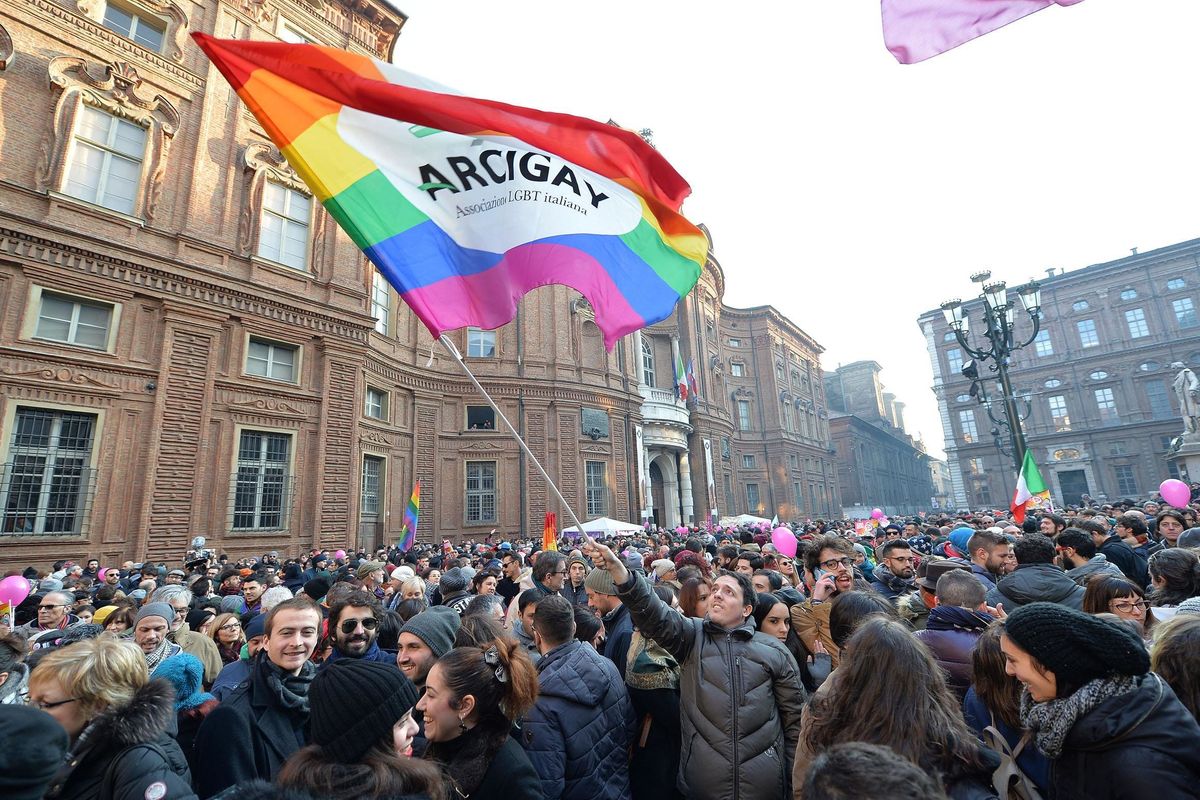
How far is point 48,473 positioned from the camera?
470 inches

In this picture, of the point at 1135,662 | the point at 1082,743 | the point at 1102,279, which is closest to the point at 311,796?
the point at 1082,743

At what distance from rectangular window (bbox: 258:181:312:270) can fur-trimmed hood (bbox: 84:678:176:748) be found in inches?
652

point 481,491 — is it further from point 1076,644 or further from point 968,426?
point 968,426

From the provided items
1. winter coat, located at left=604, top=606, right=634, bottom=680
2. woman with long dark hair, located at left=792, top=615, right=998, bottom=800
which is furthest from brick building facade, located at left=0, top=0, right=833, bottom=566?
woman with long dark hair, located at left=792, top=615, right=998, bottom=800

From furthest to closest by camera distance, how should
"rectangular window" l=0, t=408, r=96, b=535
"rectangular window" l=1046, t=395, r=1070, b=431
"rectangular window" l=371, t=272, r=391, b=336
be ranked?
"rectangular window" l=1046, t=395, r=1070, b=431 → "rectangular window" l=371, t=272, r=391, b=336 → "rectangular window" l=0, t=408, r=96, b=535

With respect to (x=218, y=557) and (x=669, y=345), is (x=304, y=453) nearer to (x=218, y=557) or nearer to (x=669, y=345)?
(x=218, y=557)

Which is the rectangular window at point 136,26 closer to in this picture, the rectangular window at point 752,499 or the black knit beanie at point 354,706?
the black knit beanie at point 354,706

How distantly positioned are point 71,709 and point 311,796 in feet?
4.73

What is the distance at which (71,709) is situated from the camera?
2211 millimetres

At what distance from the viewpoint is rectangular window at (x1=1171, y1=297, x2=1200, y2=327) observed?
4184 cm

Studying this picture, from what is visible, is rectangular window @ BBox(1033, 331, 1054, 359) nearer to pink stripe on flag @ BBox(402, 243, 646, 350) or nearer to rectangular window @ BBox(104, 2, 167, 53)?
pink stripe on flag @ BBox(402, 243, 646, 350)

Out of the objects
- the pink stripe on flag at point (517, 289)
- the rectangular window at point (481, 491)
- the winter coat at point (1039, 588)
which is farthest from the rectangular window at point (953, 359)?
the pink stripe on flag at point (517, 289)

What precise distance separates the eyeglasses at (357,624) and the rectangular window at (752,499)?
124ft

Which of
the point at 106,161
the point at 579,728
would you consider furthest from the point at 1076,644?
the point at 106,161
